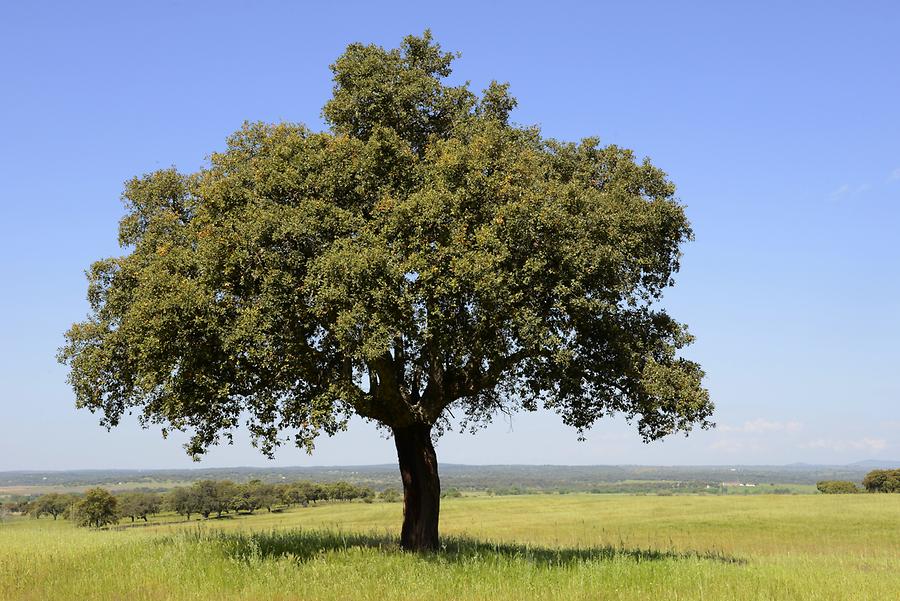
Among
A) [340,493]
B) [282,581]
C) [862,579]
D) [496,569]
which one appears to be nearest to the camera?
[282,581]

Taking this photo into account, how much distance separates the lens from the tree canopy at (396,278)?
2062 centimetres

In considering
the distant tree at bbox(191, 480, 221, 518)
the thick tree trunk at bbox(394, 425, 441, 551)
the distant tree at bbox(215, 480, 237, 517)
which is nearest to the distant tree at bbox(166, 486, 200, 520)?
the distant tree at bbox(191, 480, 221, 518)

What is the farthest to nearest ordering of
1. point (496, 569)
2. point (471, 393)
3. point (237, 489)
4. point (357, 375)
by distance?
point (237, 489)
point (471, 393)
point (357, 375)
point (496, 569)

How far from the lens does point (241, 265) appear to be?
21156 mm

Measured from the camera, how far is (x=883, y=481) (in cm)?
12419

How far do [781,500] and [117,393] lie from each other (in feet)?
249

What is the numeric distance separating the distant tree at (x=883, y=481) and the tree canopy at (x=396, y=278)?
121 metres

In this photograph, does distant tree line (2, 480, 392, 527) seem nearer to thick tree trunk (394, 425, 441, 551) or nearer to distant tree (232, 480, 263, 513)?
distant tree (232, 480, 263, 513)

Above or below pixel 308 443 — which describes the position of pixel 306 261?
above

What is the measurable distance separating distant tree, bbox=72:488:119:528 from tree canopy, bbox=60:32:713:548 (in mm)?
98416

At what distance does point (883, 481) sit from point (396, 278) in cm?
13413

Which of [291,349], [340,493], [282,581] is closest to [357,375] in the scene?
[291,349]

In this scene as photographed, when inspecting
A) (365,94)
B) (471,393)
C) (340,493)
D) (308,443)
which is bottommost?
(340,493)

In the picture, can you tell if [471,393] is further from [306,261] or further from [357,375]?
[306,261]
